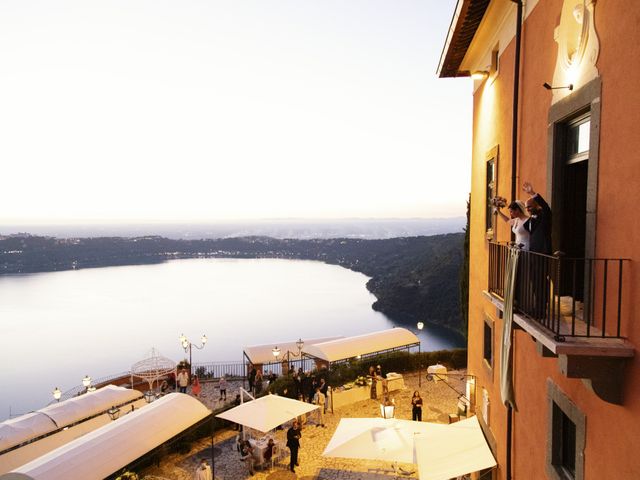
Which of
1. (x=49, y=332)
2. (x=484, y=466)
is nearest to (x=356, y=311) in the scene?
(x=49, y=332)

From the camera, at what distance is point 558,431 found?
6578 millimetres

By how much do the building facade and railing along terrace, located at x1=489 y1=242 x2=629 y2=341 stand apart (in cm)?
2

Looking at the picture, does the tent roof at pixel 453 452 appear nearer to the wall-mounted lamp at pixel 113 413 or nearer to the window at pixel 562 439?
the window at pixel 562 439

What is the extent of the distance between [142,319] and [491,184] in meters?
97.1

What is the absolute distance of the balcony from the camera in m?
4.43

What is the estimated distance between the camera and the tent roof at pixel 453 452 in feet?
32.4

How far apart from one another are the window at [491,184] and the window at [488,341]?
235 centimetres

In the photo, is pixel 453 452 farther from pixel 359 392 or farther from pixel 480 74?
pixel 359 392

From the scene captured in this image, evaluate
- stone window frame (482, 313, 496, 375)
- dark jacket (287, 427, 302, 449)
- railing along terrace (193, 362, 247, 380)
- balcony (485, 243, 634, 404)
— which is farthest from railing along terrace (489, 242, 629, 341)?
railing along terrace (193, 362, 247, 380)

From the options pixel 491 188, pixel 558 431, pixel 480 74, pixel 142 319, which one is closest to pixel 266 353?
pixel 491 188

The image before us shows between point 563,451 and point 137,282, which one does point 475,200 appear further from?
point 137,282

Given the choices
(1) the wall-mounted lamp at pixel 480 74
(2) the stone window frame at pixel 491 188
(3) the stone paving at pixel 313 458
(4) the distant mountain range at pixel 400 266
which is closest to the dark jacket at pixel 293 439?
(3) the stone paving at pixel 313 458

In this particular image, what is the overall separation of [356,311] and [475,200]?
92.2m

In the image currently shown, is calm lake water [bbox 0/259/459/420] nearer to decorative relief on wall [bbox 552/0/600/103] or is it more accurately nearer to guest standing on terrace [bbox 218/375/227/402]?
guest standing on terrace [bbox 218/375/227/402]
